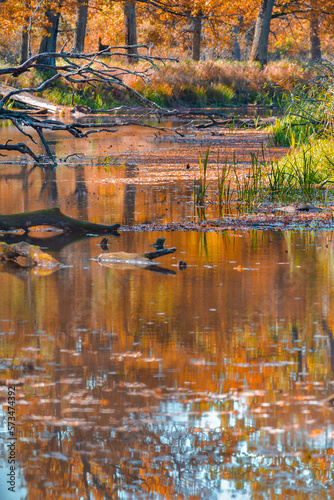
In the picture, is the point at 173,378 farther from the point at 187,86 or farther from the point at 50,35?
the point at 50,35

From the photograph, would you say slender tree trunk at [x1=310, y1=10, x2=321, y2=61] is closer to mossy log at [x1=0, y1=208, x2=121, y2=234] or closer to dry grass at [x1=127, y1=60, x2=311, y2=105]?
dry grass at [x1=127, y1=60, x2=311, y2=105]

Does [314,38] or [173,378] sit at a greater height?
[314,38]

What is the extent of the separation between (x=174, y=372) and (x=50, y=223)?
13.3 feet

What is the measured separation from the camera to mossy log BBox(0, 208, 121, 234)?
7430mm

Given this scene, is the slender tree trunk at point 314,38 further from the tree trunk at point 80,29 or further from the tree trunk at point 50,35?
the tree trunk at point 50,35

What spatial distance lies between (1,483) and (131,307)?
7.44 feet

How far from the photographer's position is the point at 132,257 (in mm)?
6250

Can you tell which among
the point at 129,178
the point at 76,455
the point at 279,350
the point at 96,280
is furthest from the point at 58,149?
the point at 76,455

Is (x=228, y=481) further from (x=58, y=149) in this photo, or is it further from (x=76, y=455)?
(x=58, y=149)

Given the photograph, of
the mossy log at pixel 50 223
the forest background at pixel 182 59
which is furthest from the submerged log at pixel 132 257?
the forest background at pixel 182 59

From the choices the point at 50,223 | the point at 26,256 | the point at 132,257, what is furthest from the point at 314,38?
the point at 26,256

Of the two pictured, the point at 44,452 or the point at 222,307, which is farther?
the point at 222,307

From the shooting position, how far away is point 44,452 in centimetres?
289

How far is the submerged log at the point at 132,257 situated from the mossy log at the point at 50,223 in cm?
122
